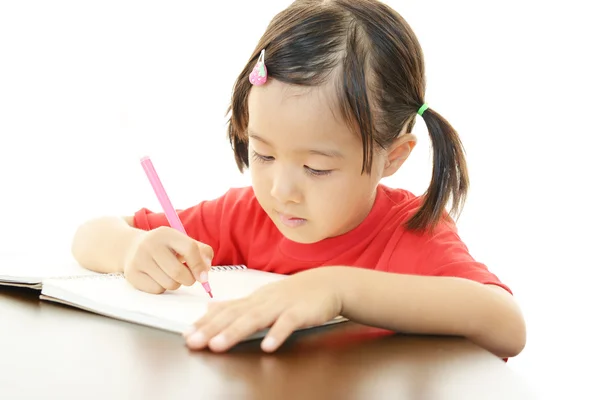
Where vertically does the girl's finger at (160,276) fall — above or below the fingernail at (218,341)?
below

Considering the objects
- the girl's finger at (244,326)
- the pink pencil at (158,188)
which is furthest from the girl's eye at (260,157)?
the girl's finger at (244,326)

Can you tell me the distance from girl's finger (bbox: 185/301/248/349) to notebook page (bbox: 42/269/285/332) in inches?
1.3

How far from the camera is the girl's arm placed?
0.78 metres

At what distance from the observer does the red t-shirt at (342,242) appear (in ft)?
3.47

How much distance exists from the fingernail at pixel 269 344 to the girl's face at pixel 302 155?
330mm

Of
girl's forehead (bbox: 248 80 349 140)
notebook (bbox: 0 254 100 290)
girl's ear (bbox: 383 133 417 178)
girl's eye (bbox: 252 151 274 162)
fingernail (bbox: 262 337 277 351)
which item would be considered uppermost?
girl's forehead (bbox: 248 80 349 140)

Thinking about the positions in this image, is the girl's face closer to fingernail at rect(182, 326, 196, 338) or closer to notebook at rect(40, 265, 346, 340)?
notebook at rect(40, 265, 346, 340)

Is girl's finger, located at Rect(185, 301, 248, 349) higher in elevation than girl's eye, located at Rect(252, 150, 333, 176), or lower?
lower

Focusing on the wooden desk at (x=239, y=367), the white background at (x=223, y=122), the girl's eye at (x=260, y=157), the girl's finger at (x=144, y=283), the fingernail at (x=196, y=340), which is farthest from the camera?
the white background at (x=223, y=122)

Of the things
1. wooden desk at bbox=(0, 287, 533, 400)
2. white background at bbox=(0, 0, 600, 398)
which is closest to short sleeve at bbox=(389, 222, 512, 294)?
wooden desk at bbox=(0, 287, 533, 400)

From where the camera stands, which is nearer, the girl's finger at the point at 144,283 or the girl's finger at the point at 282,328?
the girl's finger at the point at 282,328

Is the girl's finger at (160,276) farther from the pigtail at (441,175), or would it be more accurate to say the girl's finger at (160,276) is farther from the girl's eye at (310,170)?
the pigtail at (441,175)

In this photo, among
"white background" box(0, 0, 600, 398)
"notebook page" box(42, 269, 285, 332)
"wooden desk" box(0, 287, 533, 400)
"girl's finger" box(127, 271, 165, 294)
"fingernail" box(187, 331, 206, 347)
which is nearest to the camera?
"wooden desk" box(0, 287, 533, 400)

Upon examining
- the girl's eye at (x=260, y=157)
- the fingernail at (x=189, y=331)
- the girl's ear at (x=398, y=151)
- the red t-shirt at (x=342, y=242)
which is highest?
the girl's eye at (x=260, y=157)
